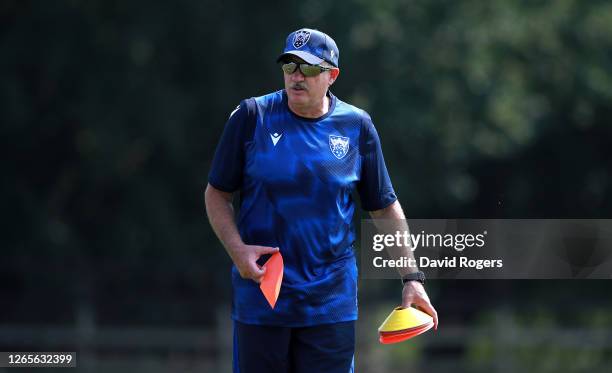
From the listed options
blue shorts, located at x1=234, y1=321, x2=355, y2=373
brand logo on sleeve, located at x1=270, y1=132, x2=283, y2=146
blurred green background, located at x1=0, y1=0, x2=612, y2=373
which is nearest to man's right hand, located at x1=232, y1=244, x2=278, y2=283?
blue shorts, located at x1=234, y1=321, x2=355, y2=373

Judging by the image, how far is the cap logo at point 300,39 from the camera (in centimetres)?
517

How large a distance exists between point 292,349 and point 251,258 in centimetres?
50

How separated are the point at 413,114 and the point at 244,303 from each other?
13.7 m

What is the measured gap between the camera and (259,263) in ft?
16.8

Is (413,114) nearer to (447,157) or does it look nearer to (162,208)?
(447,157)

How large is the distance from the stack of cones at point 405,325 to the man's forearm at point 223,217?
81 centimetres

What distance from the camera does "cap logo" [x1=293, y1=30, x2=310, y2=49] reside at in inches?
203

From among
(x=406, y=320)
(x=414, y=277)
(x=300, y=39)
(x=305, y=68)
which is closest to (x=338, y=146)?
(x=305, y=68)

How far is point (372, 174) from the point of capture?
535 cm

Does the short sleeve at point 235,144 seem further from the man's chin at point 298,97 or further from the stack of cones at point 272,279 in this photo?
the stack of cones at point 272,279

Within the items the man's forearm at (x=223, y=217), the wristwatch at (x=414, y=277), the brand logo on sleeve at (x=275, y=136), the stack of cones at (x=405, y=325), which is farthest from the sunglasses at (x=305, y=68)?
the stack of cones at (x=405, y=325)

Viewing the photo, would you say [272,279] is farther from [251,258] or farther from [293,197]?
[293,197]
